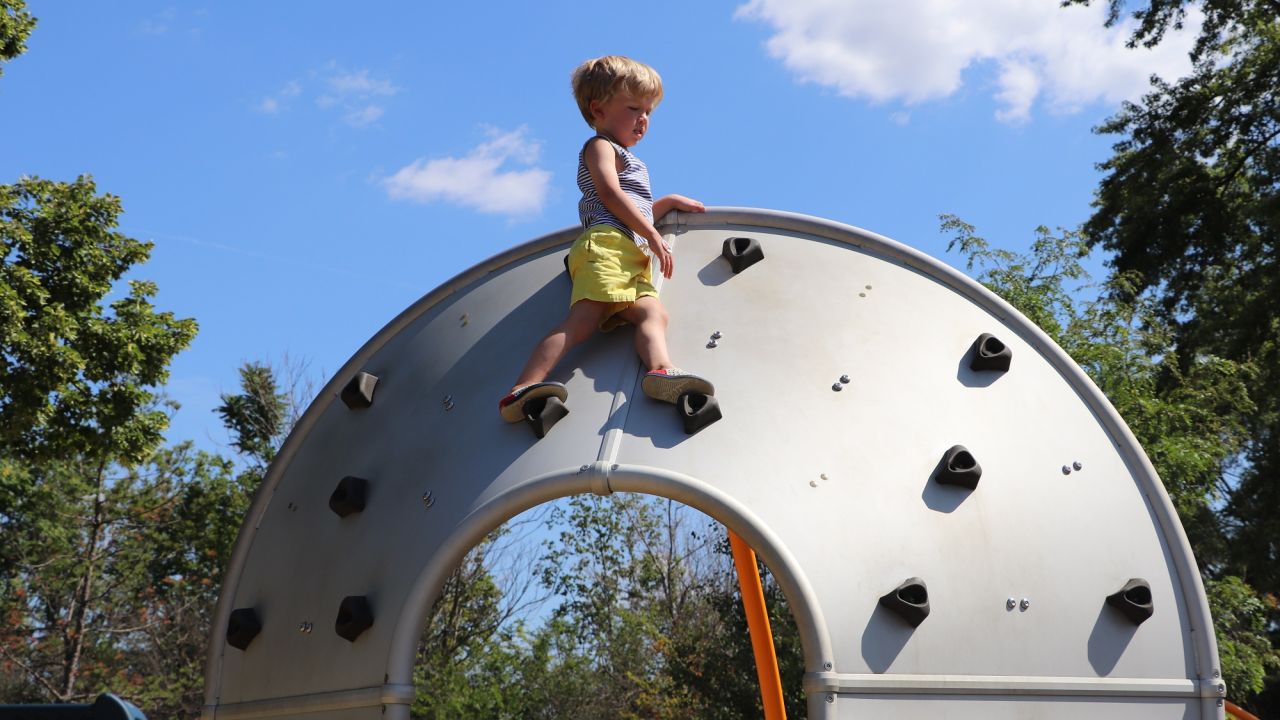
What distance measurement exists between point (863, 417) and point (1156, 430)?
40.1 feet

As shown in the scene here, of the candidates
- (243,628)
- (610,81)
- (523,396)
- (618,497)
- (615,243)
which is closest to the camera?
(523,396)

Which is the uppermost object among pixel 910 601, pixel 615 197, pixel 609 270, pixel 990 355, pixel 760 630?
pixel 615 197

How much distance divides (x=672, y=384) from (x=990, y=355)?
1.15 meters

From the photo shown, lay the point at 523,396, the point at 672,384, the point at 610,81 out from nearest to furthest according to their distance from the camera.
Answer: the point at 672,384, the point at 523,396, the point at 610,81

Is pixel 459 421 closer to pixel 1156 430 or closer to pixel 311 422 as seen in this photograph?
pixel 311 422

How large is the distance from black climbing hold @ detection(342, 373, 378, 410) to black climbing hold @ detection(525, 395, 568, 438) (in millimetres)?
866

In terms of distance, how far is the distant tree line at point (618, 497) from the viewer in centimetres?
1562

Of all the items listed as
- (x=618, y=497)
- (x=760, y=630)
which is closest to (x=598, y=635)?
(x=618, y=497)

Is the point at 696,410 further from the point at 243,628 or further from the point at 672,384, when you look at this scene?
the point at 243,628

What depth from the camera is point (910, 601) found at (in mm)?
3459

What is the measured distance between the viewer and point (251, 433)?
2755cm

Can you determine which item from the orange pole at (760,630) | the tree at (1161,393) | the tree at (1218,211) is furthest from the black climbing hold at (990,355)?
the tree at (1218,211)

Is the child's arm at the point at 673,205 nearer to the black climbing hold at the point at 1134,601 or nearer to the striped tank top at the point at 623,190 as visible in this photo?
the striped tank top at the point at 623,190

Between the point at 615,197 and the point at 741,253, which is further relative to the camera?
the point at 741,253
